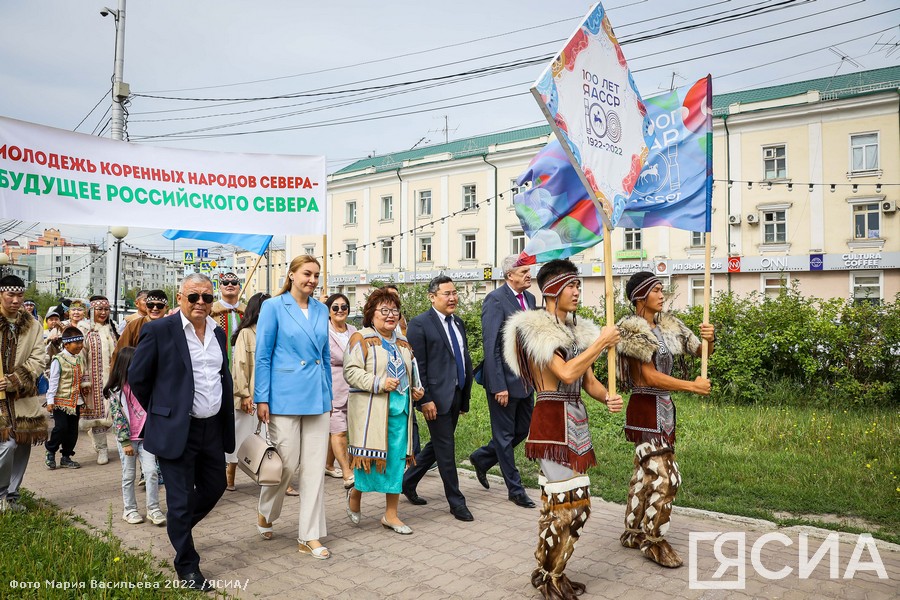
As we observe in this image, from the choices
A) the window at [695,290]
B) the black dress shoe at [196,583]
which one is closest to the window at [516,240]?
the window at [695,290]

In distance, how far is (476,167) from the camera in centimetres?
4025

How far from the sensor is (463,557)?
503 cm

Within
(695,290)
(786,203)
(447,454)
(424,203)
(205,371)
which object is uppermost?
(424,203)

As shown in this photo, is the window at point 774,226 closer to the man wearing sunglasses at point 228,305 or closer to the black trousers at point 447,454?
the man wearing sunglasses at point 228,305

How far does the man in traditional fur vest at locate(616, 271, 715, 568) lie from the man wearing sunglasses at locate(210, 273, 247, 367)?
4.43 meters

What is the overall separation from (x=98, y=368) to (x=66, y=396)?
1.60ft

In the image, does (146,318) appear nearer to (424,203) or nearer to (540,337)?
(540,337)

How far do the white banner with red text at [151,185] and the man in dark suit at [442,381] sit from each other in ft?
5.20

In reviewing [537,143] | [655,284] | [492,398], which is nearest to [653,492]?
[655,284]

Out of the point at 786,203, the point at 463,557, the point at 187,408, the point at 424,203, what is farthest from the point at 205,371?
the point at 424,203

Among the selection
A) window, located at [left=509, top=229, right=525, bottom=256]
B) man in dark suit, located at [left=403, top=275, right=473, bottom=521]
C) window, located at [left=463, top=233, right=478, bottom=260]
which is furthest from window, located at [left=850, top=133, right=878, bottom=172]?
man in dark suit, located at [left=403, top=275, right=473, bottom=521]

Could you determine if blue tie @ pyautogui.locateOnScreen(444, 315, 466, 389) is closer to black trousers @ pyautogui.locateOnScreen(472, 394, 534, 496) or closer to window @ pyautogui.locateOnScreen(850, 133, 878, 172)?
black trousers @ pyautogui.locateOnScreen(472, 394, 534, 496)

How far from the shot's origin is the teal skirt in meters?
5.60

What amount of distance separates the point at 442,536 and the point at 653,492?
1.80 metres
